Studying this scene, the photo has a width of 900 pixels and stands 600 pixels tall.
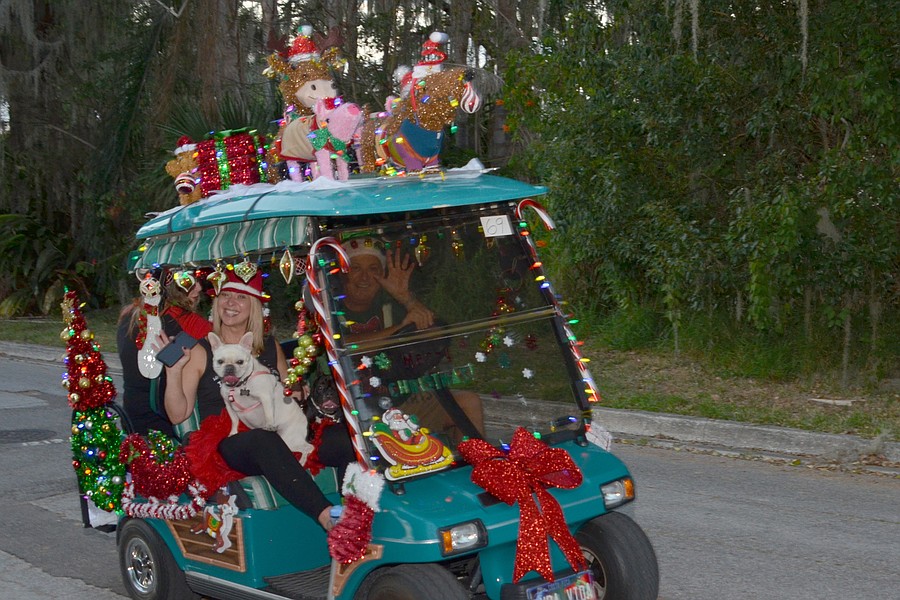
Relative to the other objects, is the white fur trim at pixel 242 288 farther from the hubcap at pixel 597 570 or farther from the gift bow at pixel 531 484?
the hubcap at pixel 597 570

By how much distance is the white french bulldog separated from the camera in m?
4.85

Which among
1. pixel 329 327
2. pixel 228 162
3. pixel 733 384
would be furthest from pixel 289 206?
pixel 733 384

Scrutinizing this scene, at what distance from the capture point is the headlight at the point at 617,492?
14.2 ft

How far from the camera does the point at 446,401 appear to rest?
→ 4359mm

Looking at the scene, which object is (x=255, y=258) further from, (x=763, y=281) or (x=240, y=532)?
(x=763, y=281)

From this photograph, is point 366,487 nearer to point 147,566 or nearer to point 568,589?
point 568,589

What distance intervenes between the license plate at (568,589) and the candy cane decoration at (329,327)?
2.78 ft

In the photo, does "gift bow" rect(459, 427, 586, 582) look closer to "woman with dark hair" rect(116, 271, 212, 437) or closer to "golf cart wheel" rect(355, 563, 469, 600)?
"golf cart wheel" rect(355, 563, 469, 600)

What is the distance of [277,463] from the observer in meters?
4.54

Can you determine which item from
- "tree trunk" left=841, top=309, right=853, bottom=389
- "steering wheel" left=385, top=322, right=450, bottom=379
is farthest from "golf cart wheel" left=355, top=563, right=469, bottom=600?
"tree trunk" left=841, top=309, right=853, bottom=389

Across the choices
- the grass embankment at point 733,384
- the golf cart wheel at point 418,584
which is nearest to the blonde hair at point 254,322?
the golf cart wheel at point 418,584

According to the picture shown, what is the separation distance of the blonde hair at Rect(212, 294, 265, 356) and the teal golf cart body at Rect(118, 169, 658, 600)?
25 cm

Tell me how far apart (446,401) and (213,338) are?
1.27 meters

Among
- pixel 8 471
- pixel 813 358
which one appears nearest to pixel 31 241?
pixel 8 471
